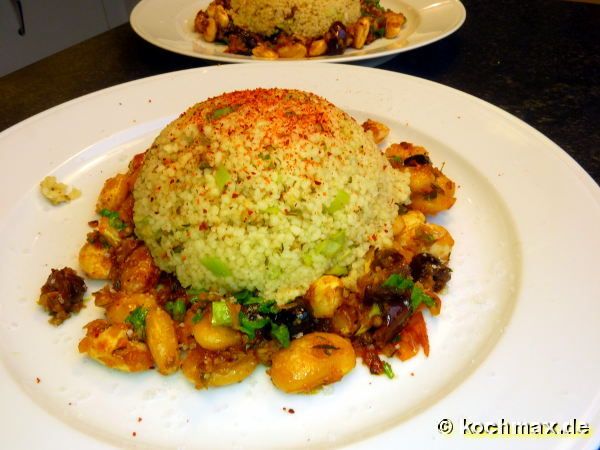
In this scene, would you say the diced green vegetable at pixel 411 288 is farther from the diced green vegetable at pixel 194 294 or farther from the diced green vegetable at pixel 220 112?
the diced green vegetable at pixel 220 112

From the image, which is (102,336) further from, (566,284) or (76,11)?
(76,11)

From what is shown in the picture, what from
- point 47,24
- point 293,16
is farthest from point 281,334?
point 47,24

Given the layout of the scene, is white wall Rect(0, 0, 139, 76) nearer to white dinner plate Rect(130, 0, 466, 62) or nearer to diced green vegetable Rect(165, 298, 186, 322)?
white dinner plate Rect(130, 0, 466, 62)

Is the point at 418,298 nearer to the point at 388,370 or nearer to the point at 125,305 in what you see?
the point at 388,370

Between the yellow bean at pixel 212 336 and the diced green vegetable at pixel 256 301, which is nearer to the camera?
the yellow bean at pixel 212 336

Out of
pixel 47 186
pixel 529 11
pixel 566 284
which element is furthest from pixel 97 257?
pixel 529 11

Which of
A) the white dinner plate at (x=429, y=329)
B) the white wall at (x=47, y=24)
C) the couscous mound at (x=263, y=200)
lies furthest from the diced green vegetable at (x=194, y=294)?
the white wall at (x=47, y=24)

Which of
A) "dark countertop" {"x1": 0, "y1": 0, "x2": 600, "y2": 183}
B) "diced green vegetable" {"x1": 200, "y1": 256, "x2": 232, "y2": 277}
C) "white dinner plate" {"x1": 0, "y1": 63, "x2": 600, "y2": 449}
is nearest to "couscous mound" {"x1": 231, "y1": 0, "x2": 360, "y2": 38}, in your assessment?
"dark countertop" {"x1": 0, "y1": 0, "x2": 600, "y2": 183}
